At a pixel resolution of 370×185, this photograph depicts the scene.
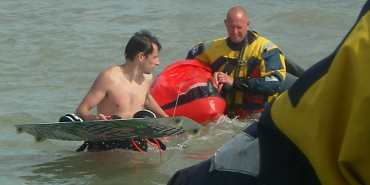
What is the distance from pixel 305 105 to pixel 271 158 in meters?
0.12

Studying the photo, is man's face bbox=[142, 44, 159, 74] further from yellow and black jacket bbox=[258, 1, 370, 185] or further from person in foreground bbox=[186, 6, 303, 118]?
yellow and black jacket bbox=[258, 1, 370, 185]

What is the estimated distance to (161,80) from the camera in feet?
18.9

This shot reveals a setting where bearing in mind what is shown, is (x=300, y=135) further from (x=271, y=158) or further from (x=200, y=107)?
(x=200, y=107)

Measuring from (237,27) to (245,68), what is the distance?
41 cm

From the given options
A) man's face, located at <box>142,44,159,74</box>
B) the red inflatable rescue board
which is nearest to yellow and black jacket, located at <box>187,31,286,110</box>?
the red inflatable rescue board

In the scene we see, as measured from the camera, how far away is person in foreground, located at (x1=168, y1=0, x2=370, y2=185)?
0.75 meters

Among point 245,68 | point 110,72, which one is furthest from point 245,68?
point 110,72

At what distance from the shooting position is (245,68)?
5.69 m

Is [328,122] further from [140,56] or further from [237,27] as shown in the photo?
[237,27]

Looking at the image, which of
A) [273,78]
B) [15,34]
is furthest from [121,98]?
[15,34]

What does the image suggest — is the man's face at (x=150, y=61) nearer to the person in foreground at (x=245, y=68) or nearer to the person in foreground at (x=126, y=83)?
the person in foreground at (x=126, y=83)

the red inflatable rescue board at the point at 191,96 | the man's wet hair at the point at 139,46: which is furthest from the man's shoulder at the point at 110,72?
the red inflatable rescue board at the point at 191,96

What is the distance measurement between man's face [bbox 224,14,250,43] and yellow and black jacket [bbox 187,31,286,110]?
67 millimetres

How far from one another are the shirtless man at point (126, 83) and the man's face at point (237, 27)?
1.39 metres
